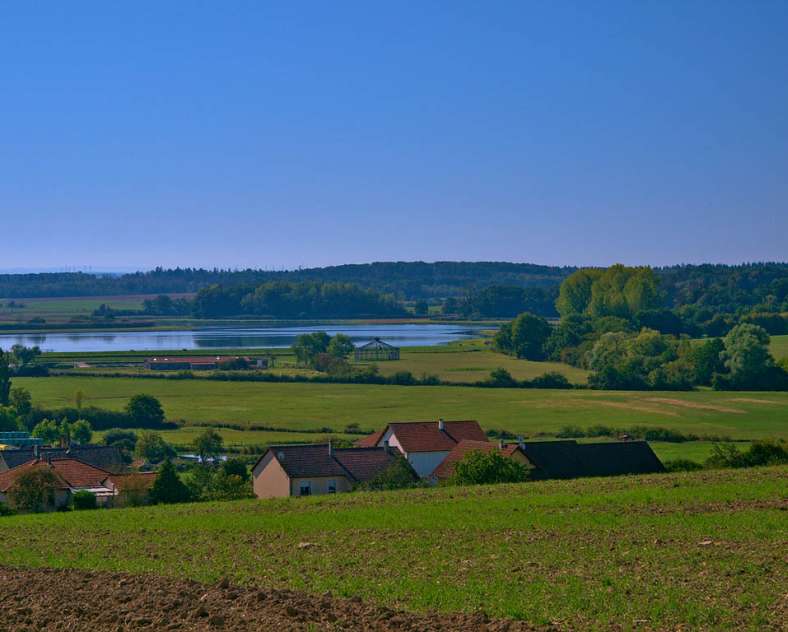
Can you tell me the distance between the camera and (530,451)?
128 ft

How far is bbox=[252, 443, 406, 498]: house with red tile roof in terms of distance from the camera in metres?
37.0

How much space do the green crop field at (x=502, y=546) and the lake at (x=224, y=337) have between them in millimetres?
103916

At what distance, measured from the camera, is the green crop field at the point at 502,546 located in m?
15.4

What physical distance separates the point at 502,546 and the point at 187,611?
20.8 ft

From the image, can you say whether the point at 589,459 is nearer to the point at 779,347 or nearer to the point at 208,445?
the point at 208,445

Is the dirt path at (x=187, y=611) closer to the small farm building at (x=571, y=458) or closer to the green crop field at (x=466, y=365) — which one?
the small farm building at (x=571, y=458)

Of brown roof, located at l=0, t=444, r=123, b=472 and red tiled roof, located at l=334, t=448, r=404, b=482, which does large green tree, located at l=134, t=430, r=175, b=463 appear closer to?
brown roof, located at l=0, t=444, r=123, b=472

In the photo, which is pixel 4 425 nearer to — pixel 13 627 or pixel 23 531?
pixel 23 531

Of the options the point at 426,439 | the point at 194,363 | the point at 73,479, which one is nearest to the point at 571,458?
the point at 426,439

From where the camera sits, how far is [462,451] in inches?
1577

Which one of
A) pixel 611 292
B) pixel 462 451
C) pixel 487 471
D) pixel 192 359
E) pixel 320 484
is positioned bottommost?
pixel 192 359

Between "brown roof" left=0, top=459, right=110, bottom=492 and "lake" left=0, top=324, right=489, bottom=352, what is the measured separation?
87.3 metres

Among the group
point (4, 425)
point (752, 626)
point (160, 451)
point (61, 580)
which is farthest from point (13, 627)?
point (4, 425)

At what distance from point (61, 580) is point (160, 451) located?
1459 inches
